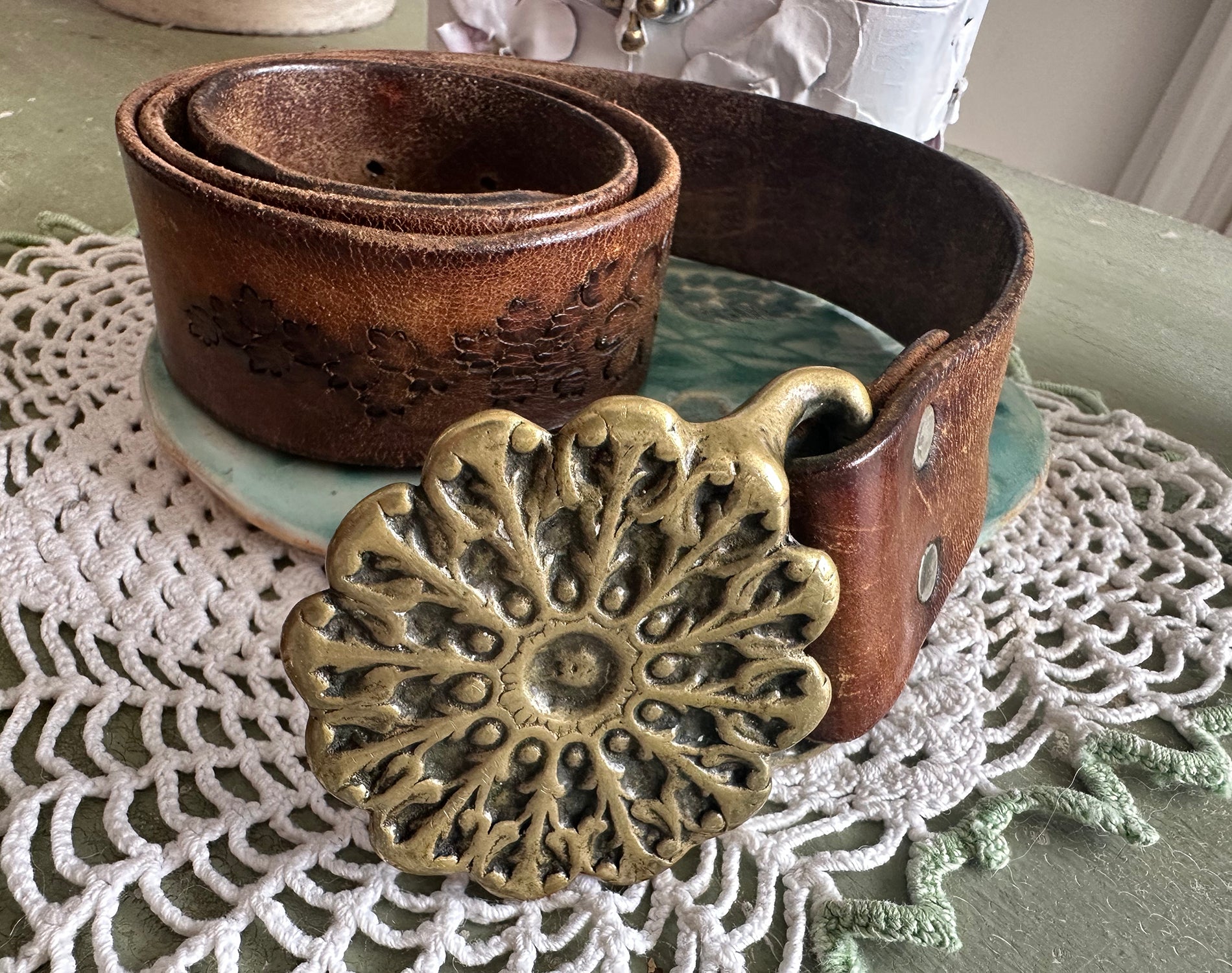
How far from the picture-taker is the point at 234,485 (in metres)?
0.54

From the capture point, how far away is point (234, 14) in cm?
130

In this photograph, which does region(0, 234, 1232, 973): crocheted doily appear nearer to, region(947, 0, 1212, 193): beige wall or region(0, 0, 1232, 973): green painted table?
region(0, 0, 1232, 973): green painted table

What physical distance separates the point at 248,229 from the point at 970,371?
329 mm

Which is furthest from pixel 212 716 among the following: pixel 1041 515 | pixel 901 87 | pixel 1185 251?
pixel 1185 251

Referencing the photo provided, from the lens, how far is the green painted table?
1.36ft

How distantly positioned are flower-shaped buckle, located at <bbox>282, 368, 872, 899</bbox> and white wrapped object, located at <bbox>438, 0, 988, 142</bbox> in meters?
0.50

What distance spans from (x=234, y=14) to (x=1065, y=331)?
1.05 m

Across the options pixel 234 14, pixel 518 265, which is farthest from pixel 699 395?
pixel 234 14

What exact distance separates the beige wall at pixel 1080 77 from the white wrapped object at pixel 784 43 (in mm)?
925

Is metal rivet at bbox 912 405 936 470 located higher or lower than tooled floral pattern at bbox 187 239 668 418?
higher

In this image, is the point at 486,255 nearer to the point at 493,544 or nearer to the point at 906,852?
the point at 493,544

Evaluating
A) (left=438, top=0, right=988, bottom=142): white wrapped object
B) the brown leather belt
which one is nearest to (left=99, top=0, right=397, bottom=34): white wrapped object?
(left=438, top=0, right=988, bottom=142): white wrapped object

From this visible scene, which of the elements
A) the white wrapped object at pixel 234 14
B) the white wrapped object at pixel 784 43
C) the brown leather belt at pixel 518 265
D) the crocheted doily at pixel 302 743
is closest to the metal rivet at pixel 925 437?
the brown leather belt at pixel 518 265

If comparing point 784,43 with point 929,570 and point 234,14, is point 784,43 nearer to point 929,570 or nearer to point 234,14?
point 929,570
